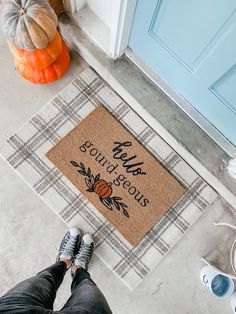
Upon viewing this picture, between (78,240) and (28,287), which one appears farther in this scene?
(78,240)

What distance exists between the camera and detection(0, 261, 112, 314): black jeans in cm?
89

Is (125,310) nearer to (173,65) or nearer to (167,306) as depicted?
(167,306)

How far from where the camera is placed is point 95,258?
5.09 feet

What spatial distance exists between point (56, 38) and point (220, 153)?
2.72ft

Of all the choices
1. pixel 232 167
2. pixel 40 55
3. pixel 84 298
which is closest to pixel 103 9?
pixel 40 55

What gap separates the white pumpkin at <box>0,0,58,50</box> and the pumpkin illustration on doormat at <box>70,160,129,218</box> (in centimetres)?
56

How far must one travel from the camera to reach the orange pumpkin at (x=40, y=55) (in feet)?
4.59

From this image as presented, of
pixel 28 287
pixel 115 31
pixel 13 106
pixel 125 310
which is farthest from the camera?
pixel 13 106

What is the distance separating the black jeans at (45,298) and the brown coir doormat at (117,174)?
16.9 inches

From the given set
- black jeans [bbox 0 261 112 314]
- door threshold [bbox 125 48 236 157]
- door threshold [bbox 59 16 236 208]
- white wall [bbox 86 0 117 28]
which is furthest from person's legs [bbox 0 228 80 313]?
white wall [bbox 86 0 117 28]

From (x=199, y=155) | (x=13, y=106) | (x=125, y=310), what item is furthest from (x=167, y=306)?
(x=13, y=106)

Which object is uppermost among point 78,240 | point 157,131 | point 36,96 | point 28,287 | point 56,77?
point 157,131

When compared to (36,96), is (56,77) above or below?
above

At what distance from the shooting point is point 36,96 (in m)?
1.65
